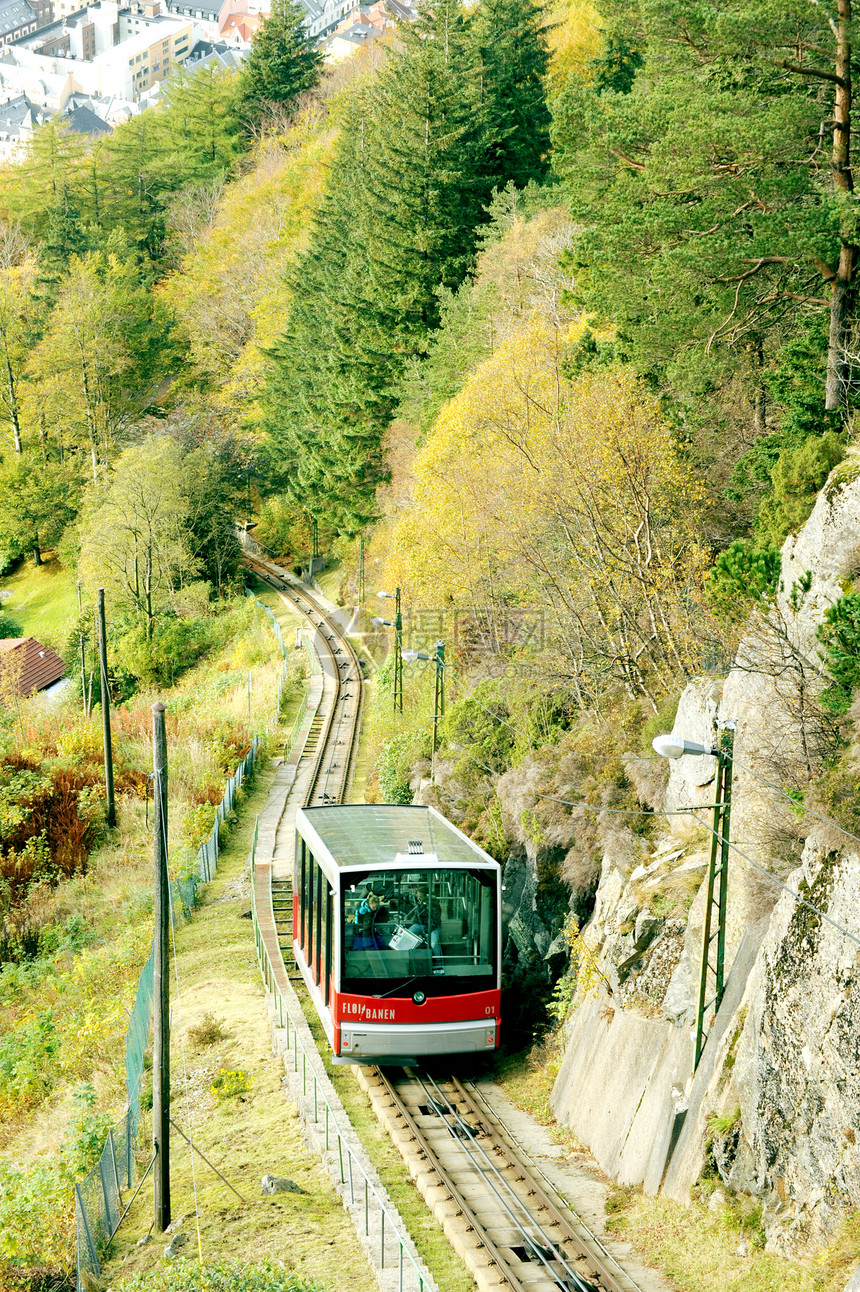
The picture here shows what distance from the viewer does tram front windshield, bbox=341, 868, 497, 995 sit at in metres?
16.7

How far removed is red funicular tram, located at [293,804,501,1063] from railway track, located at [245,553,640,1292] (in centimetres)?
82

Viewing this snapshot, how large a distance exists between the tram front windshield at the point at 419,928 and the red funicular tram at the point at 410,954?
0.01 m

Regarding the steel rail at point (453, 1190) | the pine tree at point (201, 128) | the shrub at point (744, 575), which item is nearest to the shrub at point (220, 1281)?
the steel rail at point (453, 1190)

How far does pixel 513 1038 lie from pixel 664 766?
5.31 metres

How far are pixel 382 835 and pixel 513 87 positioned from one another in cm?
4522

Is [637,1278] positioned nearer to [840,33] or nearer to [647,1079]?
[647,1079]

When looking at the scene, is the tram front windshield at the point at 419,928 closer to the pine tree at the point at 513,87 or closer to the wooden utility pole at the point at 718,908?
the wooden utility pole at the point at 718,908

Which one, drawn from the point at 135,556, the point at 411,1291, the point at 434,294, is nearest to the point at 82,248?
the point at 135,556

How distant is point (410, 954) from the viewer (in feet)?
55.0

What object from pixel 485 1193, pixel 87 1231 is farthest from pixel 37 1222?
pixel 485 1193

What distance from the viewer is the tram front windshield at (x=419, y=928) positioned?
16.7 meters

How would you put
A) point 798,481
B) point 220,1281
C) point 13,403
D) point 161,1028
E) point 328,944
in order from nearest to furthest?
1. point 220,1281
2. point 161,1028
3. point 328,944
4. point 798,481
5. point 13,403

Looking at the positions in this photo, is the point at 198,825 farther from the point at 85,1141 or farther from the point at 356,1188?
the point at 356,1188

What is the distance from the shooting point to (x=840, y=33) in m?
18.5
